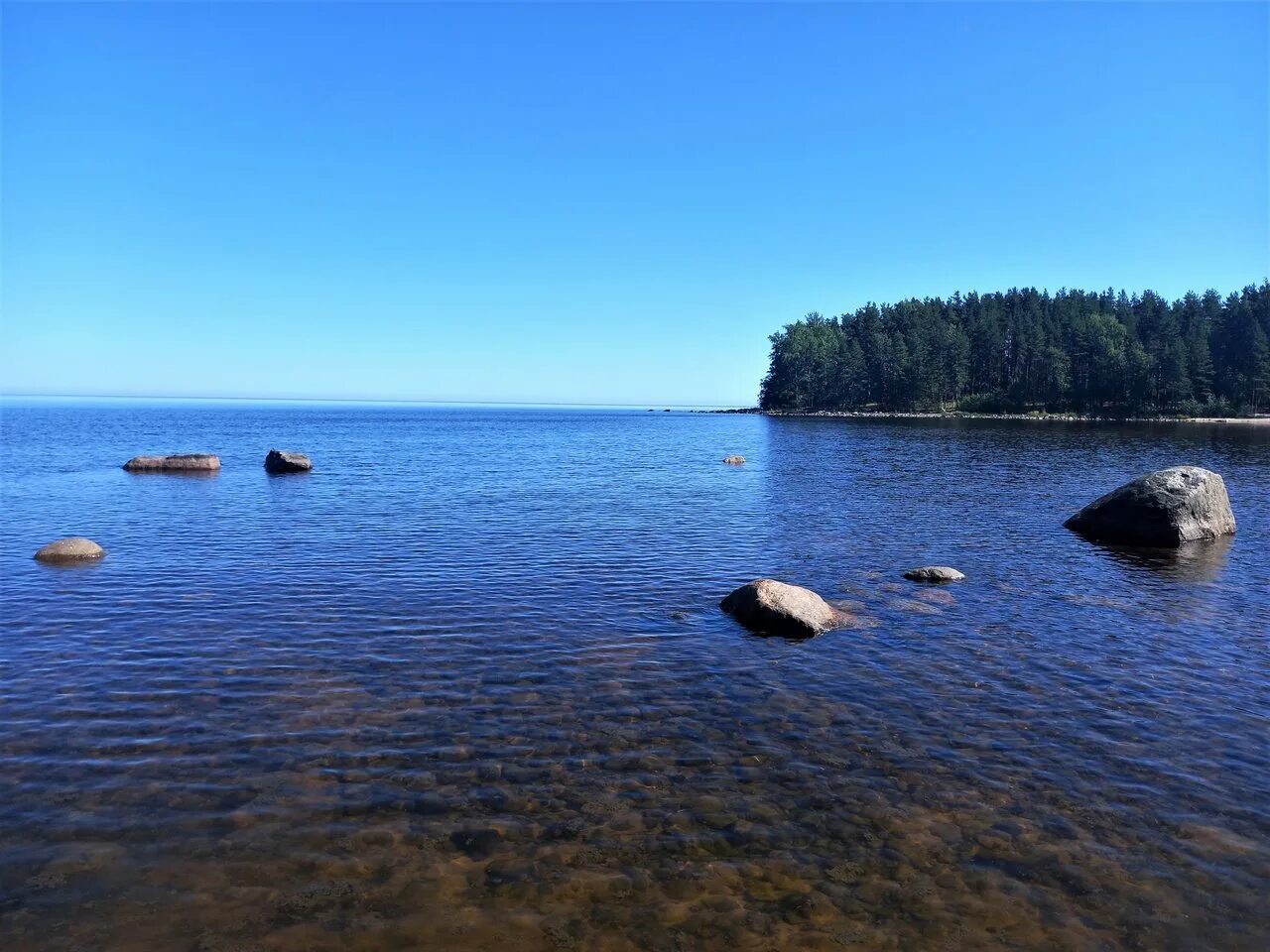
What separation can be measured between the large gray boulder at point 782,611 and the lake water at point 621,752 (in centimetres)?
56

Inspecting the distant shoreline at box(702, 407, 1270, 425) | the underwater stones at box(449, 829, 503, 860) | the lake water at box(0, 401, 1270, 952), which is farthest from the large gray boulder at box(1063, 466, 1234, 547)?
the distant shoreline at box(702, 407, 1270, 425)

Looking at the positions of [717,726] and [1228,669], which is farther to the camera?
[1228,669]

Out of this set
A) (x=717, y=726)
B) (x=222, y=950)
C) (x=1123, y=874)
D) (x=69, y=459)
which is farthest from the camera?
(x=69, y=459)

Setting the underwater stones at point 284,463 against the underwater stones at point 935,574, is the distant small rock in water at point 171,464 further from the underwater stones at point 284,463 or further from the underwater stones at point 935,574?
the underwater stones at point 935,574

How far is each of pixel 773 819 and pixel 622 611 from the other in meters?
10.3

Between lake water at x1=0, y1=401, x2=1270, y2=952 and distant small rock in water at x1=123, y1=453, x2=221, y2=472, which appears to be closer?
lake water at x1=0, y1=401, x2=1270, y2=952

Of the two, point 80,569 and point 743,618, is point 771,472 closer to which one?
point 743,618

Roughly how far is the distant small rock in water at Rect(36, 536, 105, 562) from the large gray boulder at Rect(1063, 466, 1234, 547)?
39.5 metres

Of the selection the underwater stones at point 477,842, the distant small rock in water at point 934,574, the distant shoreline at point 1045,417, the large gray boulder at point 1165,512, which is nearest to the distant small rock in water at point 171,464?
the distant small rock in water at point 934,574

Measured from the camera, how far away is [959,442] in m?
92.6

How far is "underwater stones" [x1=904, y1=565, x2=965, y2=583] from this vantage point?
2370 cm

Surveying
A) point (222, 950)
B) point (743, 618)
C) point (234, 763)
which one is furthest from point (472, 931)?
point (743, 618)

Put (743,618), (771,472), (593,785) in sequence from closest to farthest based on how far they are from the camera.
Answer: (593,785) < (743,618) < (771,472)

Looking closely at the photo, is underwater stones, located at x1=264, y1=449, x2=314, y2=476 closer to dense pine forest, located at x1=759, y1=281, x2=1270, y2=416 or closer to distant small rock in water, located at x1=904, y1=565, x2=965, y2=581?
distant small rock in water, located at x1=904, y1=565, x2=965, y2=581
